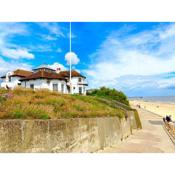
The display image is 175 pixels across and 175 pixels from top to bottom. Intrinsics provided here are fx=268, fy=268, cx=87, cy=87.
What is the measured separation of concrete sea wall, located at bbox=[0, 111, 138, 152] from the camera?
24.7ft

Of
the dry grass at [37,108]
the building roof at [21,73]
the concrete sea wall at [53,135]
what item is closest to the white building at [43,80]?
the building roof at [21,73]

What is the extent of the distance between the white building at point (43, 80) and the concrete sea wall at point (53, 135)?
60.8 feet

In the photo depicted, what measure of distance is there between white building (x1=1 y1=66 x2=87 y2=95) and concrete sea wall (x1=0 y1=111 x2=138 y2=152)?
60.8 ft

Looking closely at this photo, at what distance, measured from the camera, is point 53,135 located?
8.38m

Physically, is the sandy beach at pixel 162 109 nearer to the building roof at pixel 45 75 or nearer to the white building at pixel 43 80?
the white building at pixel 43 80

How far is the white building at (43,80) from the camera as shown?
30.3 metres

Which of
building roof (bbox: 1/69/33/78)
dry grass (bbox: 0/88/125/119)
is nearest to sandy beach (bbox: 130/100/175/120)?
building roof (bbox: 1/69/33/78)

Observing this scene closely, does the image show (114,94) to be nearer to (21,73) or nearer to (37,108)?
(21,73)

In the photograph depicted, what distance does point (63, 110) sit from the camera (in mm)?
10039

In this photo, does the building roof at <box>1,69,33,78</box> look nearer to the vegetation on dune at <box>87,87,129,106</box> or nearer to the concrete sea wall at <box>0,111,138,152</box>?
the vegetation on dune at <box>87,87,129,106</box>

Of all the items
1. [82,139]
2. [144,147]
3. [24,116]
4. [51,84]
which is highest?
[51,84]
